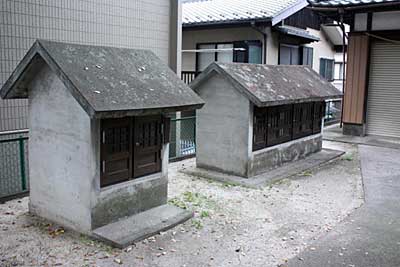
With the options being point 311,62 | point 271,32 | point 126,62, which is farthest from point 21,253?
point 311,62

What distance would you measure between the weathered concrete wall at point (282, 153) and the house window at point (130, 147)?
2.58 m

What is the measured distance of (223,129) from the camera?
26.1ft

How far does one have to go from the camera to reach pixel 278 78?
28.5 ft

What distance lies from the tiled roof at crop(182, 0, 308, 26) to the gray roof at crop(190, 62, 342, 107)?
14.4 feet

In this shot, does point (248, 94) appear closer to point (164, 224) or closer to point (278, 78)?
point (278, 78)

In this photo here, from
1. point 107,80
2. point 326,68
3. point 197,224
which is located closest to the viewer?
point 107,80

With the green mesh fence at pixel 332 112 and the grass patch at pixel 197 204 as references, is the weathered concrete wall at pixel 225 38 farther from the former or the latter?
the grass patch at pixel 197 204

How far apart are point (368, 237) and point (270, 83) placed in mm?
3778

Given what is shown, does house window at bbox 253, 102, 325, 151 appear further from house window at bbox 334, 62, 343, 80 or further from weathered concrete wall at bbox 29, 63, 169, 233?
house window at bbox 334, 62, 343, 80

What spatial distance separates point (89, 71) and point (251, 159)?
3.83 meters

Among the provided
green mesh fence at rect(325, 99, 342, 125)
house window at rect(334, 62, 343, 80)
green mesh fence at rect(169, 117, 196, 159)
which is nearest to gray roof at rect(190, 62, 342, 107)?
green mesh fence at rect(169, 117, 196, 159)

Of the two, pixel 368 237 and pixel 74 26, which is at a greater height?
pixel 74 26

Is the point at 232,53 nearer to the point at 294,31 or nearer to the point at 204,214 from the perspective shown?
the point at 294,31

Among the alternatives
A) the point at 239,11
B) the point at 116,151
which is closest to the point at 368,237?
the point at 116,151
